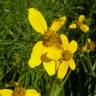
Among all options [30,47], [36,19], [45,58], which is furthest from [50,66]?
[30,47]

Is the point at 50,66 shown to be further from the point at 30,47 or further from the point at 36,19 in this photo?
the point at 30,47

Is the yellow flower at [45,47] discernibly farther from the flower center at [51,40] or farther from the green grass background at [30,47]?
the green grass background at [30,47]

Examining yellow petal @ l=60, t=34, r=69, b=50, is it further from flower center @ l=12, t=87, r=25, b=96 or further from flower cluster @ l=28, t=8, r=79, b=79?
flower center @ l=12, t=87, r=25, b=96

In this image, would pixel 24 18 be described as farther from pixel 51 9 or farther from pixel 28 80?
pixel 28 80

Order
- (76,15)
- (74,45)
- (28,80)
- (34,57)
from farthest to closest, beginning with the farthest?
1. (76,15)
2. (28,80)
3. (74,45)
4. (34,57)

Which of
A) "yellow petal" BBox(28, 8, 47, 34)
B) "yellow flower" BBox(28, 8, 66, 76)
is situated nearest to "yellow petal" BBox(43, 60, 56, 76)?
"yellow flower" BBox(28, 8, 66, 76)

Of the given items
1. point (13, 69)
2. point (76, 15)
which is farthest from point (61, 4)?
point (13, 69)

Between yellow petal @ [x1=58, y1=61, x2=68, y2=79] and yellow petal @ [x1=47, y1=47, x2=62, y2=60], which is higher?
yellow petal @ [x1=47, y1=47, x2=62, y2=60]
